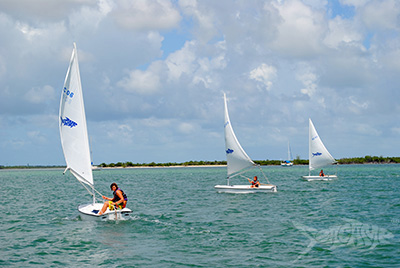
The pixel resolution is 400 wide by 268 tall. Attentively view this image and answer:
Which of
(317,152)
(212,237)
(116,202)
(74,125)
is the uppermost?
(74,125)

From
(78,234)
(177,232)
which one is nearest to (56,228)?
(78,234)

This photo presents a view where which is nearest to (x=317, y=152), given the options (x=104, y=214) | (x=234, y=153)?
(x=234, y=153)

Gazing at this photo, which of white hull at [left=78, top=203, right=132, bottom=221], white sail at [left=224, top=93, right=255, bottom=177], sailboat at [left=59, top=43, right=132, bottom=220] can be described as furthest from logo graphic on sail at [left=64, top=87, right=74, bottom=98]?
white sail at [left=224, top=93, right=255, bottom=177]

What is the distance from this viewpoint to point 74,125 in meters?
27.4

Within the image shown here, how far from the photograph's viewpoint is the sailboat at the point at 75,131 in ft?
88.5

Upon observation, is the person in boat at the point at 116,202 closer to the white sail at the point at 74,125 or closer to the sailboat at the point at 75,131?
the sailboat at the point at 75,131

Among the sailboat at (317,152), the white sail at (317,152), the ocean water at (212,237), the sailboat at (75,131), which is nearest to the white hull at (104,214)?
the sailboat at (75,131)

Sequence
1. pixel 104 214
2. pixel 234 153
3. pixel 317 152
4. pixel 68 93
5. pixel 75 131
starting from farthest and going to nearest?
pixel 317 152 → pixel 234 153 → pixel 75 131 → pixel 68 93 → pixel 104 214

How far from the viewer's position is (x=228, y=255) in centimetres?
1892

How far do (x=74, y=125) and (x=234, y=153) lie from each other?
80.2ft

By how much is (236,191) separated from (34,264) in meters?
30.6

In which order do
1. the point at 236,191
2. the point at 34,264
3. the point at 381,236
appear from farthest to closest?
1. the point at 236,191
2. the point at 381,236
3. the point at 34,264

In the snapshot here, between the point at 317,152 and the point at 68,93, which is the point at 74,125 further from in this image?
the point at 317,152

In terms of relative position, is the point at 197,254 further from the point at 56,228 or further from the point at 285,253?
the point at 56,228
